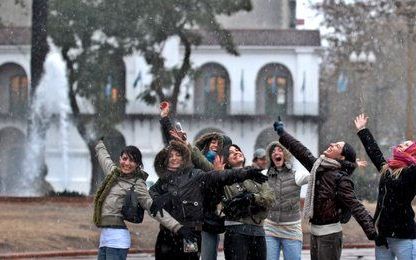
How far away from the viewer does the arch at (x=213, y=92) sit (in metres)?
61.1

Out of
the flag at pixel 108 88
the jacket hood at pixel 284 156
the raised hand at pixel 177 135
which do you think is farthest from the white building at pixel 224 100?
the raised hand at pixel 177 135

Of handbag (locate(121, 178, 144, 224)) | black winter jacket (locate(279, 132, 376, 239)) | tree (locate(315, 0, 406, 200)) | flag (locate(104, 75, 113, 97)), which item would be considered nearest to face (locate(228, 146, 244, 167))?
black winter jacket (locate(279, 132, 376, 239))

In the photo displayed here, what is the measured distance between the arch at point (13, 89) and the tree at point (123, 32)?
13937 mm

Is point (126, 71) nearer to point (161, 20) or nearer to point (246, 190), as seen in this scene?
point (161, 20)

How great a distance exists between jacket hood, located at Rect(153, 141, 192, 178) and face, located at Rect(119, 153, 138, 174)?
202mm

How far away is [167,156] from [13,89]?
5061 cm

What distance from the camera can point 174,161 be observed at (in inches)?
428

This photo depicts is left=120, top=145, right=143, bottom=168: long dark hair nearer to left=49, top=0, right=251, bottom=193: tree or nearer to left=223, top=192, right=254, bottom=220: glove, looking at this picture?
left=223, top=192, right=254, bottom=220: glove

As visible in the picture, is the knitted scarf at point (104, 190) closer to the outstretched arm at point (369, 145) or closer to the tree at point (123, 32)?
the outstretched arm at point (369, 145)

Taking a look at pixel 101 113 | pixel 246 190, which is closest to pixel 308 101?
pixel 101 113

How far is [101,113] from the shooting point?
165 feet

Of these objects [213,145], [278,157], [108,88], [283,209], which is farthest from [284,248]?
[108,88]

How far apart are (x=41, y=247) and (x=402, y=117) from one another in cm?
3877

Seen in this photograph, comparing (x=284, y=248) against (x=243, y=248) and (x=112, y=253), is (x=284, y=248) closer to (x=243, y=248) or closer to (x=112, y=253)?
(x=243, y=248)
